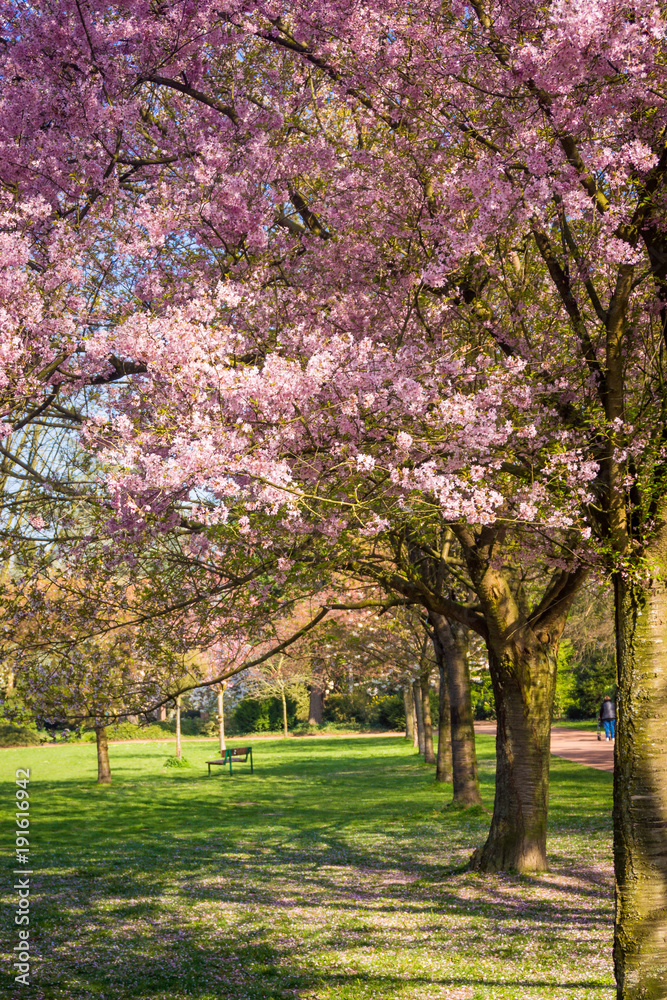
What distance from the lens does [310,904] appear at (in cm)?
1095

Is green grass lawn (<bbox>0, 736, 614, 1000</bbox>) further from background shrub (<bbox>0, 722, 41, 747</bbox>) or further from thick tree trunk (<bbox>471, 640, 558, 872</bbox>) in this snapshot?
background shrub (<bbox>0, 722, 41, 747</bbox>)

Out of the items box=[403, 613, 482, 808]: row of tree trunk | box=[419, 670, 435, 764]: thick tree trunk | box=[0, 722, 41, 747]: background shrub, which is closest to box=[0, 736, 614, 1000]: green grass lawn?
box=[403, 613, 482, 808]: row of tree trunk

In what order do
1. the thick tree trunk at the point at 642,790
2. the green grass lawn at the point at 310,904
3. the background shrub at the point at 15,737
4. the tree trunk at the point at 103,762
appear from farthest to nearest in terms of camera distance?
the background shrub at the point at 15,737, the tree trunk at the point at 103,762, the green grass lawn at the point at 310,904, the thick tree trunk at the point at 642,790

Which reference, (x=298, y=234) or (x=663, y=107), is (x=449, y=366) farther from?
(x=298, y=234)

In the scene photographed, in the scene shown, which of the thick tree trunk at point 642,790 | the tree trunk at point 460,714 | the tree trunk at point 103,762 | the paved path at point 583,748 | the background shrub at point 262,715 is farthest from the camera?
the background shrub at point 262,715

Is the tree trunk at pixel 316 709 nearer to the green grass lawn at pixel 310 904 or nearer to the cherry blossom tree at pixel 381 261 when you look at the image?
the green grass lawn at pixel 310 904

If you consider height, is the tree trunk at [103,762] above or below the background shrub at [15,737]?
above

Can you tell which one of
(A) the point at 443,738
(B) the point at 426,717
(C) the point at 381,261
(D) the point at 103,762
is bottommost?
(D) the point at 103,762

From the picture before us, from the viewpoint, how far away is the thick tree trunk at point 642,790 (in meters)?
6.19

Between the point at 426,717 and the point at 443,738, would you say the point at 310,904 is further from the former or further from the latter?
the point at 426,717

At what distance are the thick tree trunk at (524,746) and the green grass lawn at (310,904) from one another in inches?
16.5

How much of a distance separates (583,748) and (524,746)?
22.0 metres

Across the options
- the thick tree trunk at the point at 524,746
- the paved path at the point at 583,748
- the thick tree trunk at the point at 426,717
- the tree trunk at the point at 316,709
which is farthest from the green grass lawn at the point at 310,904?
the tree trunk at the point at 316,709

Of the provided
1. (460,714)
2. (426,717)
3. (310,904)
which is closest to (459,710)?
(460,714)
